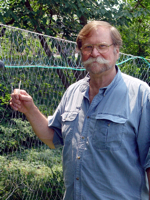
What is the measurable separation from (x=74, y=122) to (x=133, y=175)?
460 mm

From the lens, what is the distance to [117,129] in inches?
55.1

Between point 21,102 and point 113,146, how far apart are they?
0.71m

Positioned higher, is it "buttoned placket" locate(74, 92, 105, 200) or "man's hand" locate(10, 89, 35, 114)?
"man's hand" locate(10, 89, 35, 114)

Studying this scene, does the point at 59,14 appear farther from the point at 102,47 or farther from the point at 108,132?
the point at 108,132

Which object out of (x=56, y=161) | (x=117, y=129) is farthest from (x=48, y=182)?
(x=117, y=129)

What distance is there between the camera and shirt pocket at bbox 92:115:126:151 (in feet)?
4.56

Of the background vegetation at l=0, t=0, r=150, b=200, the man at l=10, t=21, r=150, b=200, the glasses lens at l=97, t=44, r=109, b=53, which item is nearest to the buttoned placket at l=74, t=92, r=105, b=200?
the man at l=10, t=21, r=150, b=200

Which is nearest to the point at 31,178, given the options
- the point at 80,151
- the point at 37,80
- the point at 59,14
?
the point at 37,80

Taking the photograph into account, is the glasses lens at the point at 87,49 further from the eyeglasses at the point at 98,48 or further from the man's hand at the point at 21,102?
the man's hand at the point at 21,102

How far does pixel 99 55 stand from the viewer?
158 cm

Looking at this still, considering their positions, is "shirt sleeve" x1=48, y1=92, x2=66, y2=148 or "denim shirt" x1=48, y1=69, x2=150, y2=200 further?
"shirt sleeve" x1=48, y1=92, x2=66, y2=148

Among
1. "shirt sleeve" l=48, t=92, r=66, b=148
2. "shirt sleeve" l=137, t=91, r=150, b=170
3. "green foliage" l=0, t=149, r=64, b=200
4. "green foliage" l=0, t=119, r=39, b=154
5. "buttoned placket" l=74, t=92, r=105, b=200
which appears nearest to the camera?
"shirt sleeve" l=137, t=91, r=150, b=170

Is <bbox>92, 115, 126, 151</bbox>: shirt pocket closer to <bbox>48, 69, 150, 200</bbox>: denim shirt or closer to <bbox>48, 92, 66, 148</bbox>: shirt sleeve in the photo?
<bbox>48, 69, 150, 200</bbox>: denim shirt

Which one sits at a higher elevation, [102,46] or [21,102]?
[102,46]
